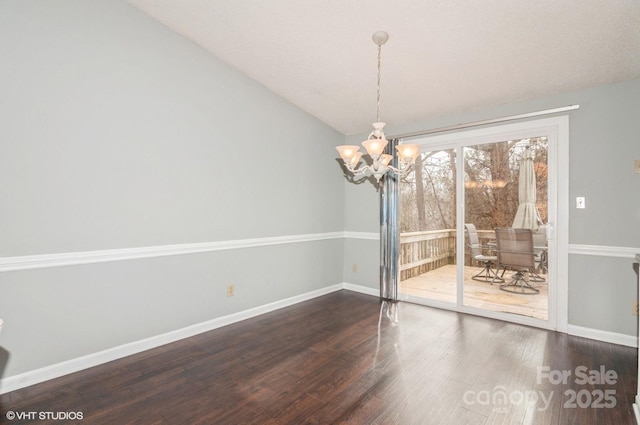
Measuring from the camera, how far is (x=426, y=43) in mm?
2719

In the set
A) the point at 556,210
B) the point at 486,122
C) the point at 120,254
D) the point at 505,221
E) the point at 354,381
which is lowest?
the point at 354,381

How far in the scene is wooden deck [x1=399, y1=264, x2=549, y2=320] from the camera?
3.41 metres

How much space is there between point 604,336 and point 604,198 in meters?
1.33

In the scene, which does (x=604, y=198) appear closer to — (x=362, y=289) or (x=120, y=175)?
(x=362, y=289)

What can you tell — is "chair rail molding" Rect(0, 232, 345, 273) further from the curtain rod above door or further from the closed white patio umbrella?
the closed white patio umbrella

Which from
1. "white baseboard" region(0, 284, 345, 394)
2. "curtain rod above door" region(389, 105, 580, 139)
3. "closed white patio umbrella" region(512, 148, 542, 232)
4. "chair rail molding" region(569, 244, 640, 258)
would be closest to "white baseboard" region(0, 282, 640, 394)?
"white baseboard" region(0, 284, 345, 394)

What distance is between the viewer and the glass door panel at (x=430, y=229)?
399 centimetres

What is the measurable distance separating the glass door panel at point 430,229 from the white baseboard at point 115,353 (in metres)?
1.95

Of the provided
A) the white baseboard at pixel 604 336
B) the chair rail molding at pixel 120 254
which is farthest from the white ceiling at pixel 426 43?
the white baseboard at pixel 604 336

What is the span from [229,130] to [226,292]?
5.87 feet

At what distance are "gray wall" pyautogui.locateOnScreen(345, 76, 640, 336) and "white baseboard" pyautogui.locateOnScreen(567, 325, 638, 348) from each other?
36 mm

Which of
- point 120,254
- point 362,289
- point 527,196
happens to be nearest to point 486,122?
point 527,196

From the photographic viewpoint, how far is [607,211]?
9.79ft

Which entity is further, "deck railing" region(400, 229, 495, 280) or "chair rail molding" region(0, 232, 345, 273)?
"deck railing" region(400, 229, 495, 280)
